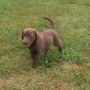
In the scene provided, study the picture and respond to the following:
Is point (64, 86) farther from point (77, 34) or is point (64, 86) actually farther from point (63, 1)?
point (63, 1)

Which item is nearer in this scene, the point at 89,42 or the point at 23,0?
the point at 89,42

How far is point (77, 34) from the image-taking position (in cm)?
902

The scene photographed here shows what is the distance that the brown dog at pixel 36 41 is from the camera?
247 inches

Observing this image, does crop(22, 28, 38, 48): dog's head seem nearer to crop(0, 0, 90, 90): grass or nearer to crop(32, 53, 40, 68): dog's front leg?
crop(32, 53, 40, 68): dog's front leg

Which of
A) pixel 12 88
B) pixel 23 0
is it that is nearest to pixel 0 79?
pixel 12 88

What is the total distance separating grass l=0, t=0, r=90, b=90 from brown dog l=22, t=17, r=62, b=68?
24 centimetres

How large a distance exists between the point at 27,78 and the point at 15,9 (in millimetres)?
6065

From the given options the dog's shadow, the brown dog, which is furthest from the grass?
the brown dog

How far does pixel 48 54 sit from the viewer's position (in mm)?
7359

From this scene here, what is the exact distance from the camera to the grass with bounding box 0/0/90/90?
618 centimetres

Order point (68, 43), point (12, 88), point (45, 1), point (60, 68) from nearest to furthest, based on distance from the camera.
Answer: point (12, 88)
point (60, 68)
point (68, 43)
point (45, 1)

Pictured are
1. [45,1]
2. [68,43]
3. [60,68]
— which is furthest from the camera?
[45,1]

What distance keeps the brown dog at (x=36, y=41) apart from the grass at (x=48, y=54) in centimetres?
24

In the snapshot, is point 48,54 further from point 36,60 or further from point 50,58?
point 36,60
